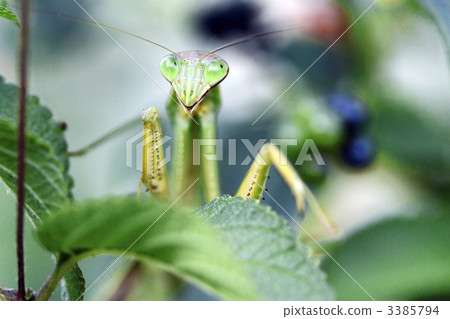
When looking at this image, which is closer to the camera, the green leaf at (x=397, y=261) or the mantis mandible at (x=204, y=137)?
the green leaf at (x=397, y=261)

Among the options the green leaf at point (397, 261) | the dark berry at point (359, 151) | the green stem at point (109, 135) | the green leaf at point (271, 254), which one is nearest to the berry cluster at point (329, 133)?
the dark berry at point (359, 151)

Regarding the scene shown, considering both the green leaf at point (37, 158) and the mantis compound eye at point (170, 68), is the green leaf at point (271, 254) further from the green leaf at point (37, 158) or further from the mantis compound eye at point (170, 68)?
the mantis compound eye at point (170, 68)

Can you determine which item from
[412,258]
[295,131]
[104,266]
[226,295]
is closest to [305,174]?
[295,131]

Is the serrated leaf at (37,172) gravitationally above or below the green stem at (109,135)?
below

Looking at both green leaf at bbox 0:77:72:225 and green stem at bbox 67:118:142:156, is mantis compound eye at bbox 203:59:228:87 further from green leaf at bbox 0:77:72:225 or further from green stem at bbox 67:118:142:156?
green leaf at bbox 0:77:72:225

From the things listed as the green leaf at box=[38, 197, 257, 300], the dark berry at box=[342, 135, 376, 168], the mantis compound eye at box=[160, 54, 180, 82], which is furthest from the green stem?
the green leaf at box=[38, 197, 257, 300]
